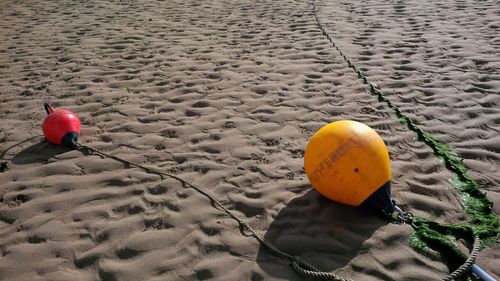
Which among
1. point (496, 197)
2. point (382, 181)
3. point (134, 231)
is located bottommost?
point (496, 197)

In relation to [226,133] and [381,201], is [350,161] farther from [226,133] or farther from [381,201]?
[226,133]

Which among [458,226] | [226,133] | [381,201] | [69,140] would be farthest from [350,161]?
[69,140]

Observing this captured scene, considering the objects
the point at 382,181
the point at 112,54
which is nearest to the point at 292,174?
the point at 382,181

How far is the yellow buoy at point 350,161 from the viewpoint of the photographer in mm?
2492

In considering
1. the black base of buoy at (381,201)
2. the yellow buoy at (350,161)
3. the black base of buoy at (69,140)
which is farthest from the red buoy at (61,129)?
the black base of buoy at (381,201)

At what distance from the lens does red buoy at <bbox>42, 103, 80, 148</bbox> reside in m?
3.55

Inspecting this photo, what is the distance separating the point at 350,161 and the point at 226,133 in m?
1.60

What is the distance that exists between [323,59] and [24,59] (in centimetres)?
434

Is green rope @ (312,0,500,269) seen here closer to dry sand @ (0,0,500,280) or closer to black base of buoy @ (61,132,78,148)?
dry sand @ (0,0,500,280)

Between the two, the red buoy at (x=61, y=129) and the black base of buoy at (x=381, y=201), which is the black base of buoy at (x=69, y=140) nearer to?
the red buoy at (x=61, y=129)

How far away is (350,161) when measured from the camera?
8.18 feet

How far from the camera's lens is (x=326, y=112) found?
4137mm

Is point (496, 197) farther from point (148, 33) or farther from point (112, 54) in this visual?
point (148, 33)

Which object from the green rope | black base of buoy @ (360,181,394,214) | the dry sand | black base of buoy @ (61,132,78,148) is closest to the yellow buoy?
black base of buoy @ (360,181,394,214)
